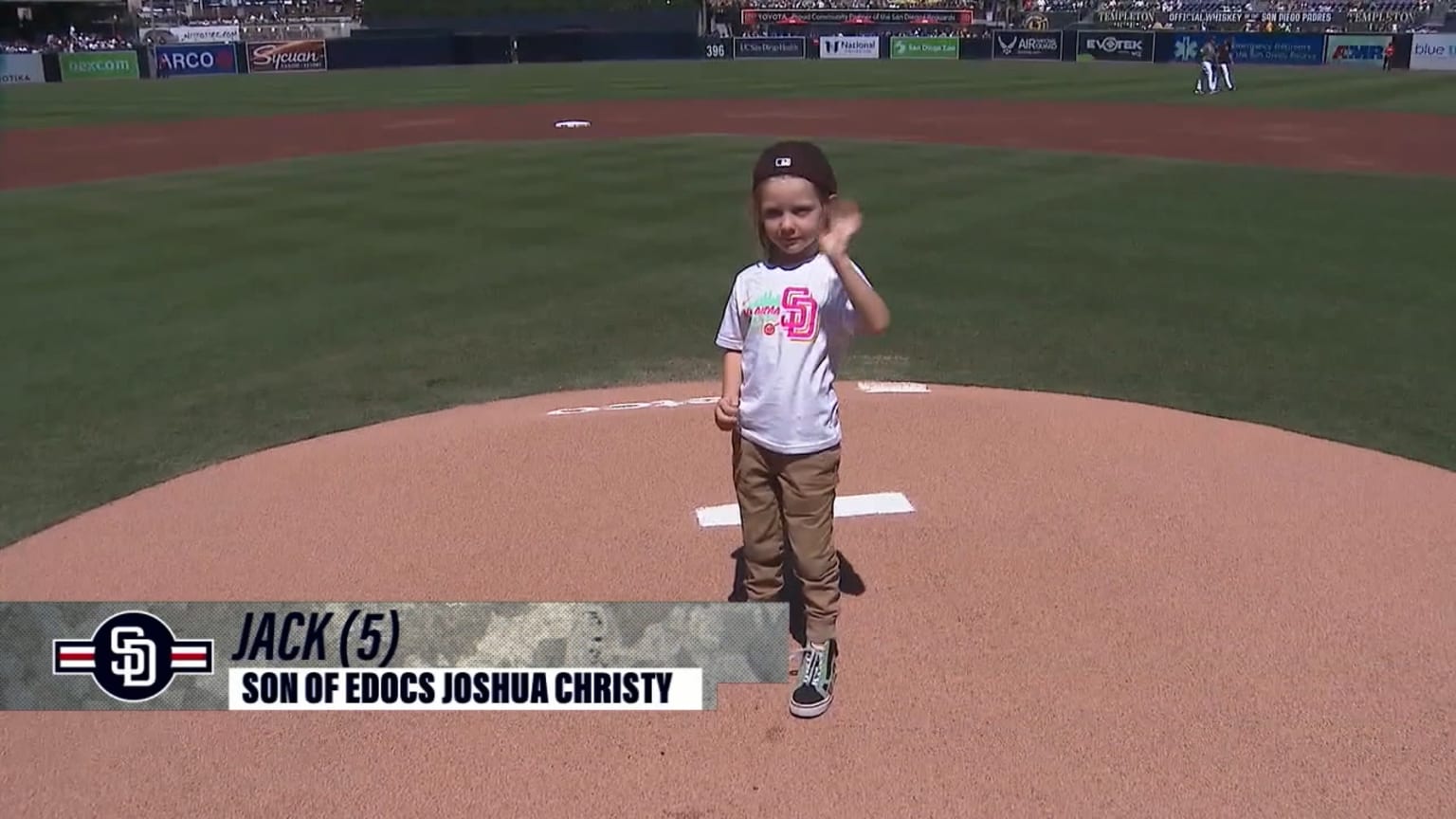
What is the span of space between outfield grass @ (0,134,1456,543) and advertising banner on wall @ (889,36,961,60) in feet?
124

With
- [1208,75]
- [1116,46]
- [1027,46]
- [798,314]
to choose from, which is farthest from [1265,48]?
[798,314]

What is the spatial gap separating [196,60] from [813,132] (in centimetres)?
3781

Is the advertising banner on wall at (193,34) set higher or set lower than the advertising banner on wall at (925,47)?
higher

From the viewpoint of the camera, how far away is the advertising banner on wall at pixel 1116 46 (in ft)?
156

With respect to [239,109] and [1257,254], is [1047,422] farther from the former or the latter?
[239,109]

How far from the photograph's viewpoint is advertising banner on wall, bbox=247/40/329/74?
51.9 m

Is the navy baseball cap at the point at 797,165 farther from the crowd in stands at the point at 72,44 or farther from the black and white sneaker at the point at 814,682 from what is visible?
the crowd in stands at the point at 72,44

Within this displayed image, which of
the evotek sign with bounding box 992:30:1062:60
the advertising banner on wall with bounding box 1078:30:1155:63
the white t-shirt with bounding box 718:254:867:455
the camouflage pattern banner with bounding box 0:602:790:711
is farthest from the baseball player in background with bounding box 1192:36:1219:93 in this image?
the camouflage pattern banner with bounding box 0:602:790:711

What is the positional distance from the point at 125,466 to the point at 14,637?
9.79 feet

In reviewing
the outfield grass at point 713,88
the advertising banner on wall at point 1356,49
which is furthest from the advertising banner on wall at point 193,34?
the advertising banner on wall at point 1356,49

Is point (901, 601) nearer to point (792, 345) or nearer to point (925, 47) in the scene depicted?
point (792, 345)

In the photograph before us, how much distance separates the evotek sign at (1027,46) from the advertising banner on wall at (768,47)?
9.63 metres

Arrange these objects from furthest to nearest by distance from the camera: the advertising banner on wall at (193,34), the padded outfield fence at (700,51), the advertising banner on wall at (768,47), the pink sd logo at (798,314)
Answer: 1. the advertising banner on wall at (193,34)
2. the advertising banner on wall at (768,47)
3. the padded outfield fence at (700,51)
4. the pink sd logo at (798,314)

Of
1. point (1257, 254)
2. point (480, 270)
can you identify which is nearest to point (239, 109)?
point (480, 270)
